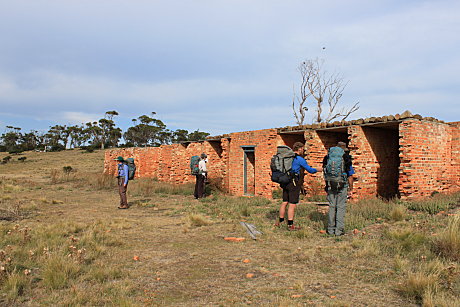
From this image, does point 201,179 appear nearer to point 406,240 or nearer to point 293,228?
point 293,228

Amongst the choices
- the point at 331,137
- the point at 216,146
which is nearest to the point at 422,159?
the point at 331,137

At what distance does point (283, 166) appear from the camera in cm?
680

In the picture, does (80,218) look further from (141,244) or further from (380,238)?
(380,238)

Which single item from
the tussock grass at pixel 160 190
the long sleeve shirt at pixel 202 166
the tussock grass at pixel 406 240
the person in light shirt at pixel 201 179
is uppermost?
the long sleeve shirt at pixel 202 166

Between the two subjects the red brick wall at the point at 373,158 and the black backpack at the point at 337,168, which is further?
the red brick wall at the point at 373,158

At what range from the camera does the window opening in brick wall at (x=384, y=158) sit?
10242 millimetres

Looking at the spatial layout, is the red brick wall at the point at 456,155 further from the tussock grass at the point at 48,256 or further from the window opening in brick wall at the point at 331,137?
the tussock grass at the point at 48,256

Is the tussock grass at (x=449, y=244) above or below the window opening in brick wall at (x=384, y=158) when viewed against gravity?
below

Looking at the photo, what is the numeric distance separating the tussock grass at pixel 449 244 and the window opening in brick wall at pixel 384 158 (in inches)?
209

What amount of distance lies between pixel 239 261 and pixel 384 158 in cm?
748

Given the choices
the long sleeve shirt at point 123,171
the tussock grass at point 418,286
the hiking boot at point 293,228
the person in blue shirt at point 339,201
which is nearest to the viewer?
the tussock grass at point 418,286

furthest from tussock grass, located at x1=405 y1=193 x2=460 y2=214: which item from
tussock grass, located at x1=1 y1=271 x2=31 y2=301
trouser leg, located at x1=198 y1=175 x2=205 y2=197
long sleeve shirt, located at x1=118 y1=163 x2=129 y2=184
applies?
long sleeve shirt, located at x1=118 y1=163 x2=129 y2=184

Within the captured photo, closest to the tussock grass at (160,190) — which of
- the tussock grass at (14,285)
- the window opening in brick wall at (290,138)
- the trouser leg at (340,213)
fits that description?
the window opening in brick wall at (290,138)

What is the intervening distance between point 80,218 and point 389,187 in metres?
9.74
